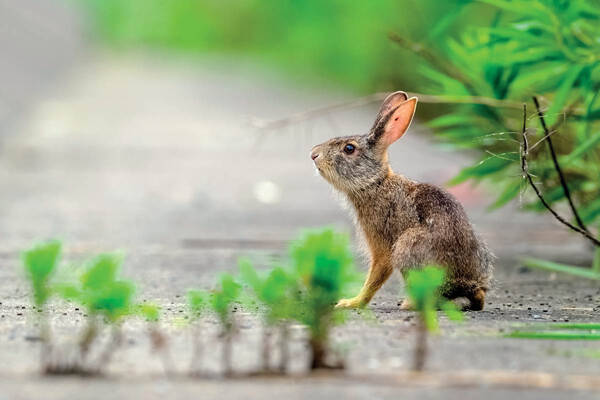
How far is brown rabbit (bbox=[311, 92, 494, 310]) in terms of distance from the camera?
149 inches

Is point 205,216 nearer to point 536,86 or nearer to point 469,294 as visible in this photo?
point 536,86

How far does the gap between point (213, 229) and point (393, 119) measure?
237 centimetres

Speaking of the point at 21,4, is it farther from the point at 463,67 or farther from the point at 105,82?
the point at 463,67

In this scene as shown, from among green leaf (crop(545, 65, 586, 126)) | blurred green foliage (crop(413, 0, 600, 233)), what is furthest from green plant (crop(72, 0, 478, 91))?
green leaf (crop(545, 65, 586, 126))

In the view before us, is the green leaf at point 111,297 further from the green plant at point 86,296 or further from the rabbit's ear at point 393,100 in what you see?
the rabbit's ear at point 393,100

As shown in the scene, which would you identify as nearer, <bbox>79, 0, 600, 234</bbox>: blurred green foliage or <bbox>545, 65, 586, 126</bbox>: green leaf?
<bbox>545, 65, 586, 126</bbox>: green leaf

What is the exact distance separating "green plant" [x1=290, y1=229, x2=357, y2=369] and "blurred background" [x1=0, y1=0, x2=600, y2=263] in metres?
0.93

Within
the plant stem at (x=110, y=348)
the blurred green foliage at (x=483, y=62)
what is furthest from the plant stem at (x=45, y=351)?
the blurred green foliage at (x=483, y=62)

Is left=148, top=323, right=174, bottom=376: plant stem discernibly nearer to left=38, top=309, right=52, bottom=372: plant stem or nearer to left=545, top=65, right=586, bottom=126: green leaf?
left=38, top=309, right=52, bottom=372: plant stem

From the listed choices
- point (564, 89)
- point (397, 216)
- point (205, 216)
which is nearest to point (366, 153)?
point (397, 216)

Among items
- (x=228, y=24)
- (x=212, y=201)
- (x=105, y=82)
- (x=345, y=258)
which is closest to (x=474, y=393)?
(x=345, y=258)

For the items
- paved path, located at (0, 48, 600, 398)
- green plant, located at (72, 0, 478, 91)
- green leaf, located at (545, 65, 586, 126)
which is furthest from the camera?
green plant, located at (72, 0, 478, 91)

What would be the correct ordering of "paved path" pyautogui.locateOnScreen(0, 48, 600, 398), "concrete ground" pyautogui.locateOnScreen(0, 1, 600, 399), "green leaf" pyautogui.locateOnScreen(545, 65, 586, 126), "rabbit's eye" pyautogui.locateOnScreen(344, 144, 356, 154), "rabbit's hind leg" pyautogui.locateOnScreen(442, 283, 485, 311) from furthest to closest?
"rabbit's eye" pyautogui.locateOnScreen(344, 144, 356, 154), "green leaf" pyautogui.locateOnScreen(545, 65, 586, 126), "rabbit's hind leg" pyautogui.locateOnScreen(442, 283, 485, 311), "paved path" pyautogui.locateOnScreen(0, 48, 600, 398), "concrete ground" pyautogui.locateOnScreen(0, 1, 600, 399)

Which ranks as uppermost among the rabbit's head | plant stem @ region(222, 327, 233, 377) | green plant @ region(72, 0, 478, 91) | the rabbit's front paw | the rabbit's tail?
green plant @ region(72, 0, 478, 91)
